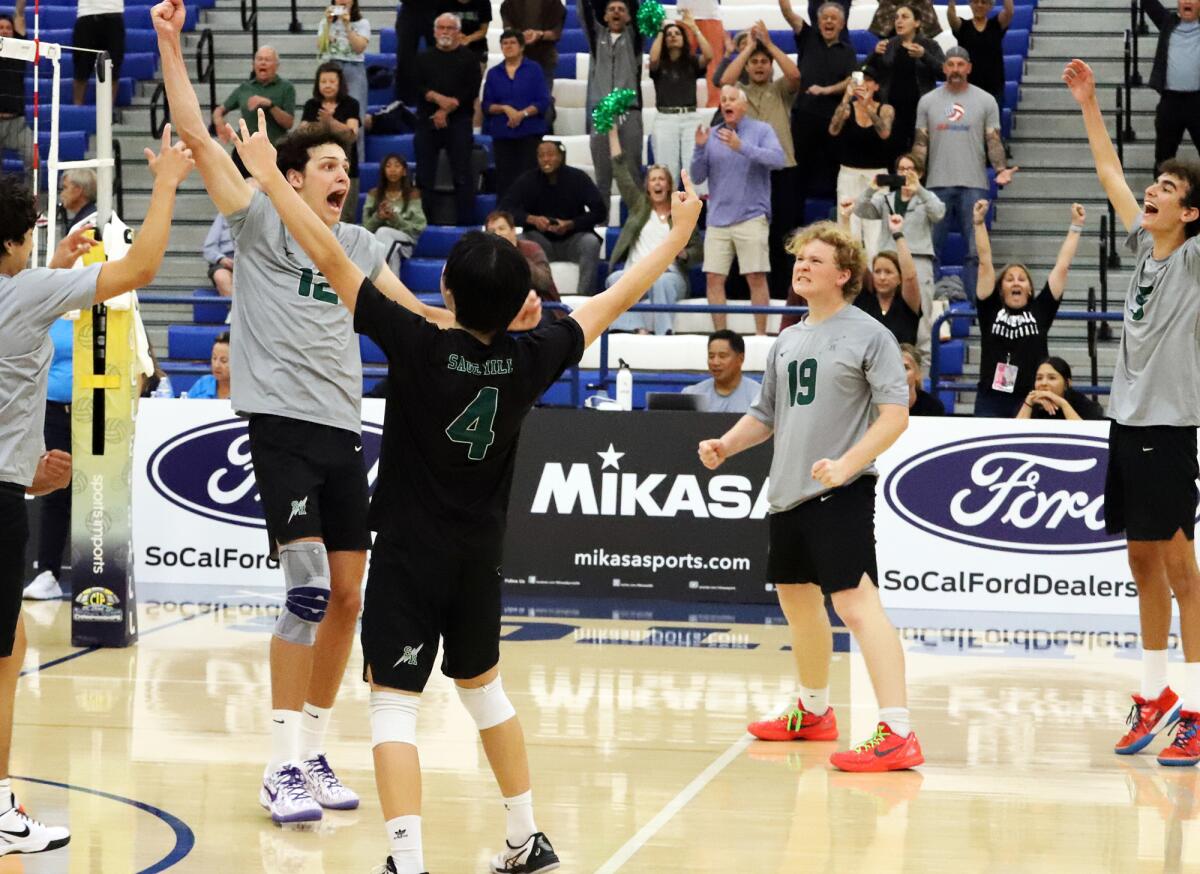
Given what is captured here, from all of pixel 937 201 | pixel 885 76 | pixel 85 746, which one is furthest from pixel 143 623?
pixel 885 76

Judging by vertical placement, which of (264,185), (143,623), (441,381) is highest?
(264,185)

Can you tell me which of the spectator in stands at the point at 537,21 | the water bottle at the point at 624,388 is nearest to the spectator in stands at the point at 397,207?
the spectator in stands at the point at 537,21

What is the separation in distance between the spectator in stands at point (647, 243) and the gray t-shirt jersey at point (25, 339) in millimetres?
9351

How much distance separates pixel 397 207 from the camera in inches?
601

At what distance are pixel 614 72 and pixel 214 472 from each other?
613cm

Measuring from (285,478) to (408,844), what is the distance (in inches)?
67.3

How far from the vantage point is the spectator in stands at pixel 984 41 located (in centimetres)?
1563

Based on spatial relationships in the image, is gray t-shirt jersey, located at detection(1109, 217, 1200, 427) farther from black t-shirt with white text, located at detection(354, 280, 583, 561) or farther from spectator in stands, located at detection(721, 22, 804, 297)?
spectator in stands, located at detection(721, 22, 804, 297)

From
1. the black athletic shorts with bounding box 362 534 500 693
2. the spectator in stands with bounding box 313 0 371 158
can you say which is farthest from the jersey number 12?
the spectator in stands with bounding box 313 0 371 158

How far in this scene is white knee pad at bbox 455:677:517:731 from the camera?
5.20m

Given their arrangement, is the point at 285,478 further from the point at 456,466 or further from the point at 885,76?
the point at 885,76

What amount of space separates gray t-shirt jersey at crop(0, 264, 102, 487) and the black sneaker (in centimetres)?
188

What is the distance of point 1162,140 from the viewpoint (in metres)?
15.4

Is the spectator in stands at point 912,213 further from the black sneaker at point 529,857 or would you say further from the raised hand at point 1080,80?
the black sneaker at point 529,857
